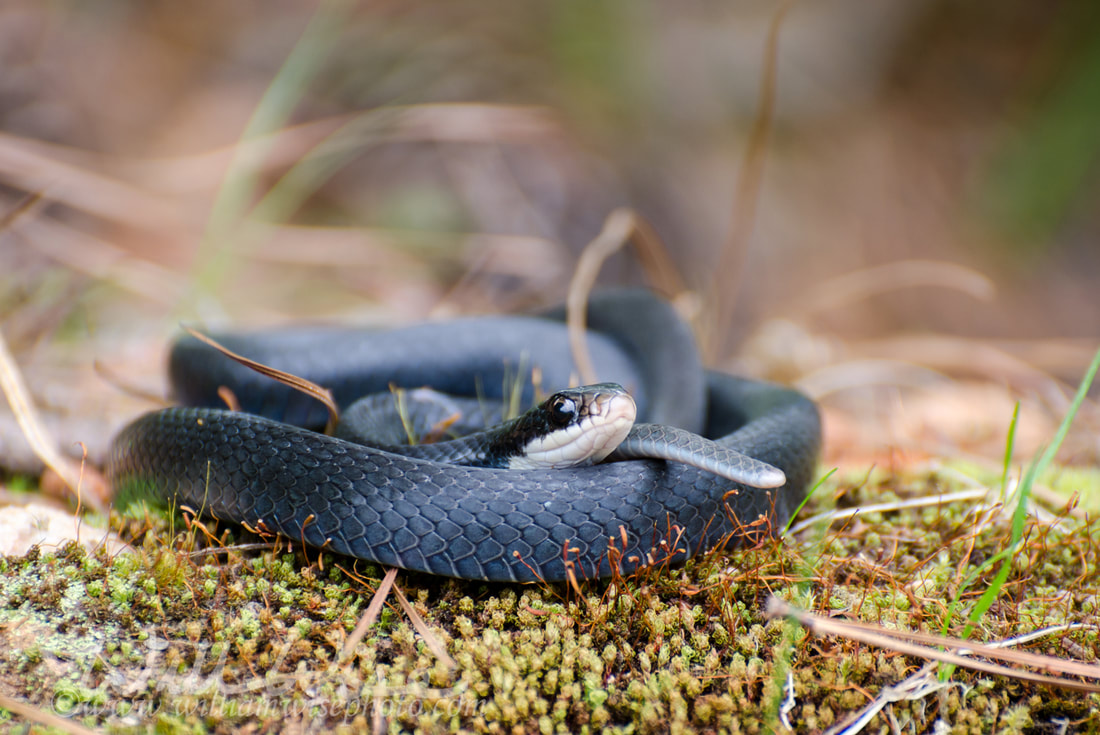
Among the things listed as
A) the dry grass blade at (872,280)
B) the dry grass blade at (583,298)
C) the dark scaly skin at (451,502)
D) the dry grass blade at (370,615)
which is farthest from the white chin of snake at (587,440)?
the dry grass blade at (872,280)

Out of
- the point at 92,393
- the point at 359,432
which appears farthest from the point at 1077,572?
the point at 92,393

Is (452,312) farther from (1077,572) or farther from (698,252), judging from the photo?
(1077,572)

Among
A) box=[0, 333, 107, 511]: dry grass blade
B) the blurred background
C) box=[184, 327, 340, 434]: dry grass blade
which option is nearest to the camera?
box=[184, 327, 340, 434]: dry grass blade

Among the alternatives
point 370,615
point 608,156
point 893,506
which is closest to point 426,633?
point 370,615

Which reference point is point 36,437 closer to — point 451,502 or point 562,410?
point 451,502

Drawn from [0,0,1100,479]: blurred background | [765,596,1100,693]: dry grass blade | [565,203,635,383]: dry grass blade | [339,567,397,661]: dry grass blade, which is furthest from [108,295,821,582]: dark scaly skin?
[0,0,1100,479]: blurred background

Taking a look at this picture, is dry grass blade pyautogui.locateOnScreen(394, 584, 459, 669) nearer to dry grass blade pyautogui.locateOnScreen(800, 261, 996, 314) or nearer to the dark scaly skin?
the dark scaly skin
